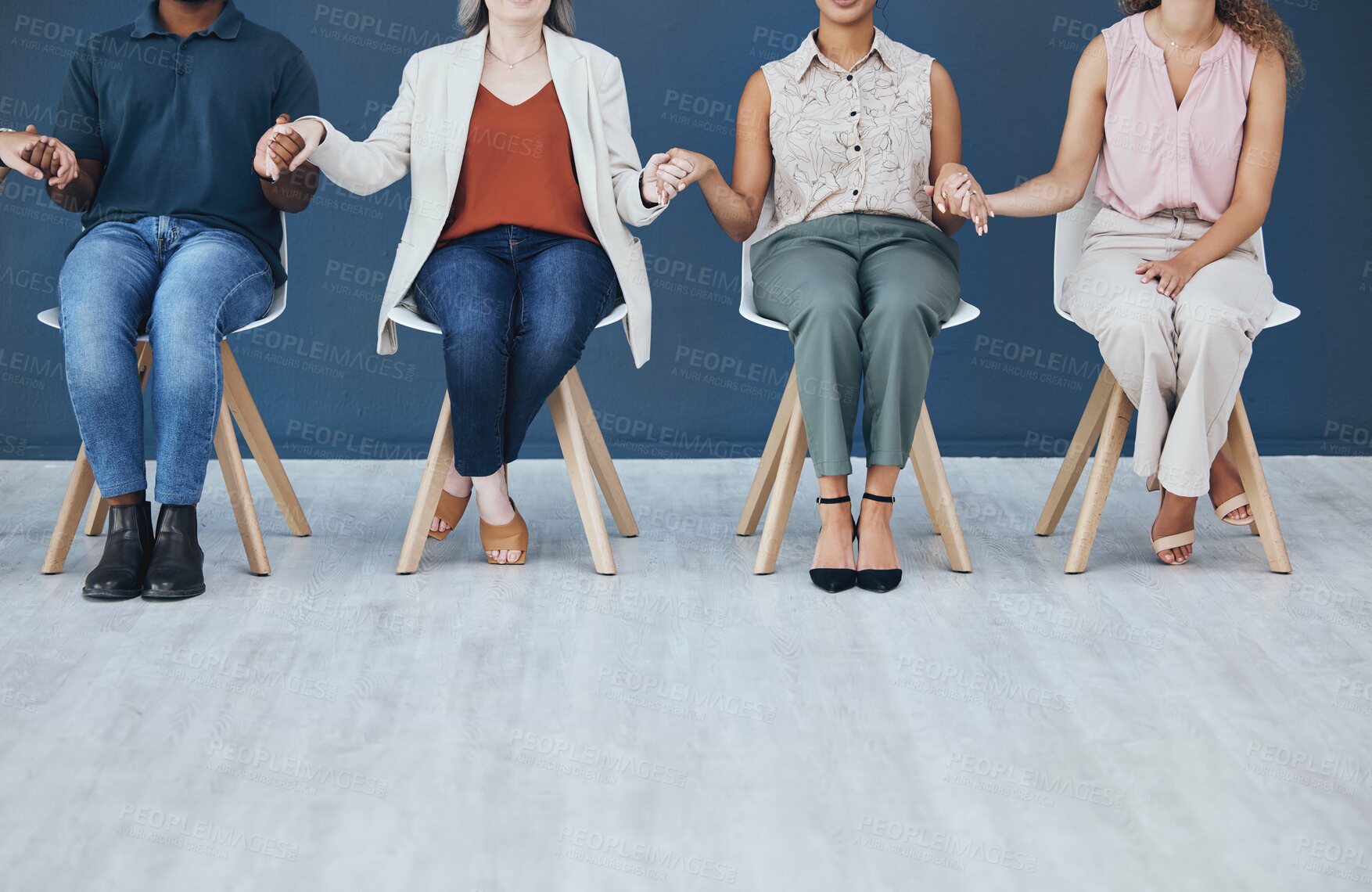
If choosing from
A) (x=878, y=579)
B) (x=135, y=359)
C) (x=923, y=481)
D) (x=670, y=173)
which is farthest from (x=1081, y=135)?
(x=135, y=359)

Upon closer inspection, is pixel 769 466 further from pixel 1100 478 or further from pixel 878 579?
pixel 1100 478

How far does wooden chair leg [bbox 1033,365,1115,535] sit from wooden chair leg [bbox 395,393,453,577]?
50.4 inches

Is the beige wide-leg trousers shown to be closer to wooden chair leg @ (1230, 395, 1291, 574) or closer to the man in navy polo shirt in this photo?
wooden chair leg @ (1230, 395, 1291, 574)

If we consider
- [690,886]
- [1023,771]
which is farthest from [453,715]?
[1023,771]

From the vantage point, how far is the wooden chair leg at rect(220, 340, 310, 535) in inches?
103

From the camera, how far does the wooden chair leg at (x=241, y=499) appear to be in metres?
A: 2.46

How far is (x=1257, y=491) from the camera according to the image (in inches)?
97.6

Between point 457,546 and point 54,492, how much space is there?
121 centimetres

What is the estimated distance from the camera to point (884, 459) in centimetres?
238

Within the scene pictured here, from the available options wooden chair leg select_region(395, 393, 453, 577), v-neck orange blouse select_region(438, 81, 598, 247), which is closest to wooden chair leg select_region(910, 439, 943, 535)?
v-neck orange blouse select_region(438, 81, 598, 247)

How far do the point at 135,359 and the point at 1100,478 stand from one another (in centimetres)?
184

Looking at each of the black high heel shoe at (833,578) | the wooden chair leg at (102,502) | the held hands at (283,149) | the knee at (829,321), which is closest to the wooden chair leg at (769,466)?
the knee at (829,321)

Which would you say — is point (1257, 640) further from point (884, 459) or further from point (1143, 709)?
point (884, 459)

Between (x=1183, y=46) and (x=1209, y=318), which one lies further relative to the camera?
(x=1183, y=46)
